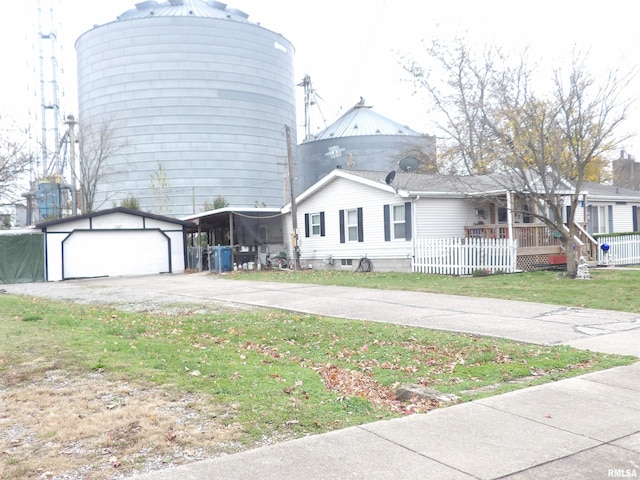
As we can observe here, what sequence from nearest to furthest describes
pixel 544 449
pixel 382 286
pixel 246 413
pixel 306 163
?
pixel 544 449 → pixel 246 413 → pixel 382 286 → pixel 306 163

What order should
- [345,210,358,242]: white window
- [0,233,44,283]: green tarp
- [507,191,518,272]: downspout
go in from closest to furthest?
[507,191,518,272]: downspout
[345,210,358,242]: white window
[0,233,44,283]: green tarp

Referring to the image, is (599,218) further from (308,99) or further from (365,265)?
(308,99)

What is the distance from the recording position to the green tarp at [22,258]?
82.2ft

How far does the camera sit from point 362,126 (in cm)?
5103

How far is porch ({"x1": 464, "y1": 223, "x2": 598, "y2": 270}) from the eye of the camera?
20422mm

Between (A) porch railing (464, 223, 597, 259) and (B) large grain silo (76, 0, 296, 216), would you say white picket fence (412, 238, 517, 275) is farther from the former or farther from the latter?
(B) large grain silo (76, 0, 296, 216)

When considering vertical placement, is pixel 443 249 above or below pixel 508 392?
above

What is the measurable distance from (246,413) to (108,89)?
49.3m

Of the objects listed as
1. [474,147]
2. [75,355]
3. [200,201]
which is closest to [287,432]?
[75,355]

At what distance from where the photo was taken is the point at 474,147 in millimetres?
21219

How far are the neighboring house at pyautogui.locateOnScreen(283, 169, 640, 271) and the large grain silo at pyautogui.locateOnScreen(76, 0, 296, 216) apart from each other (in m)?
21.2

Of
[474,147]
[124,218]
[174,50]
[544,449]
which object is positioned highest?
[174,50]

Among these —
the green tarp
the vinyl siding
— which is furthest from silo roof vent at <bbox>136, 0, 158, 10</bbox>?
the vinyl siding

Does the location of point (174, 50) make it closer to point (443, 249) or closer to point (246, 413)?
point (443, 249)
